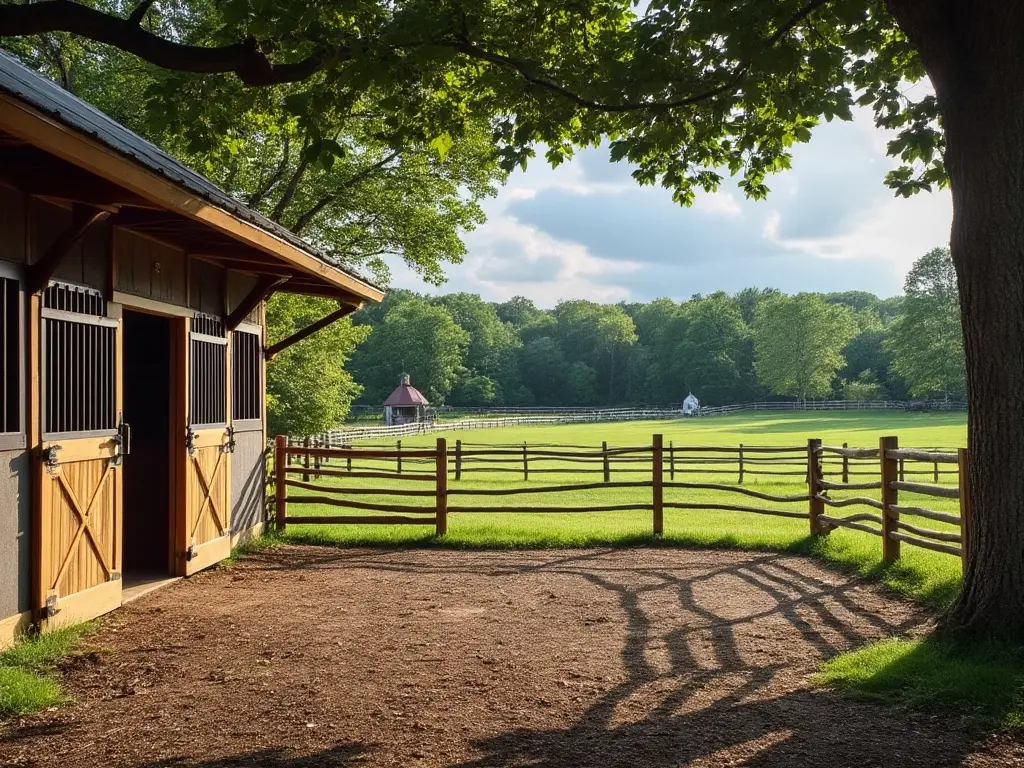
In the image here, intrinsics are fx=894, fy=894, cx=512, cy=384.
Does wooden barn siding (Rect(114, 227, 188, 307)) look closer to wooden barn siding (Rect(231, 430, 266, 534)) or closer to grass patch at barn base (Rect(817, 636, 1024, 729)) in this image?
wooden barn siding (Rect(231, 430, 266, 534))

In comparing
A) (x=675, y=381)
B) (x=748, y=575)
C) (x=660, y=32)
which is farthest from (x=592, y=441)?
(x=675, y=381)

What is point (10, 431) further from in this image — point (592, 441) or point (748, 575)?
point (592, 441)

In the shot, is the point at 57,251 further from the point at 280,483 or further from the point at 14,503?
the point at 280,483

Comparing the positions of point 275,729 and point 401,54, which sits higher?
point 401,54

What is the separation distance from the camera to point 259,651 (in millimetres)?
6215

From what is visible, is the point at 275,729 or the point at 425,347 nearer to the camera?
the point at 275,729

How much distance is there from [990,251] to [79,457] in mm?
6479

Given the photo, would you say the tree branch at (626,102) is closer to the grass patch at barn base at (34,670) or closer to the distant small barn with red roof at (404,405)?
the grass patch at barn base at (34,670)

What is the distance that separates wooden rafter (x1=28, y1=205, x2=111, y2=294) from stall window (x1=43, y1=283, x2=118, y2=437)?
222 millimetres

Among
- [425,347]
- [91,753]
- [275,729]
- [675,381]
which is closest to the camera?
[91,753]

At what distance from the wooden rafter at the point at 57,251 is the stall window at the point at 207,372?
273 centimetres

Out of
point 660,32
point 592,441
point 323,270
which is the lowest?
point 592,441

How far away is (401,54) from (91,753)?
5000 mm

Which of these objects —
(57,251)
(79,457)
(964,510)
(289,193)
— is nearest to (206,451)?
(79,457)
